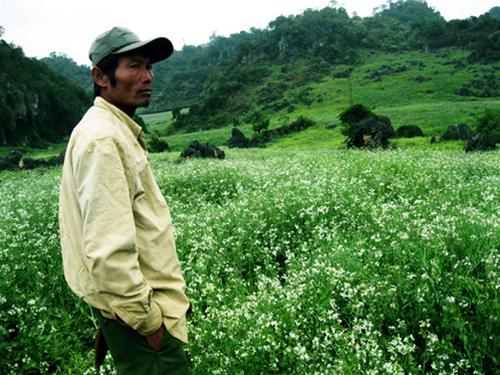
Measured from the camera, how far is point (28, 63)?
94.6 m

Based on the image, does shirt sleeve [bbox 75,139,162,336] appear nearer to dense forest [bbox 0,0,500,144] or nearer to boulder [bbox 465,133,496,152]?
boulder [bbox 465,133,496,152]

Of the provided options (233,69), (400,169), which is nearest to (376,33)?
(233,69)

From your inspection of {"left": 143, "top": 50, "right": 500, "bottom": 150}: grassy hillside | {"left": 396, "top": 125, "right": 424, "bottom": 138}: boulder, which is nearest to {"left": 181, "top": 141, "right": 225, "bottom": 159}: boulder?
{"left": 396, "top": 125, "right": 424, "bottom": 138}: boulder

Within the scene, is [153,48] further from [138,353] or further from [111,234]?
[138,353]

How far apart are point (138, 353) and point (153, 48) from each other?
6.79 ft

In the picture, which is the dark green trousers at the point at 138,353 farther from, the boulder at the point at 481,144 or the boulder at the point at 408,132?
the boulder at the point at 408,132

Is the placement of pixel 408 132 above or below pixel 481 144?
below

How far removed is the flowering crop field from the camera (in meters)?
4.21

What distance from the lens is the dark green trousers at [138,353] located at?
275 cm

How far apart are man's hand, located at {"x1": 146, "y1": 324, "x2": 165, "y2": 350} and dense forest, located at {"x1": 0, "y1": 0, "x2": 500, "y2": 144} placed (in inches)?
3294

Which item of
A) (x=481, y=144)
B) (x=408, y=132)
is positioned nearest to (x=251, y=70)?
(x=408, y=132)

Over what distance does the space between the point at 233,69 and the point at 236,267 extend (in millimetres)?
151969

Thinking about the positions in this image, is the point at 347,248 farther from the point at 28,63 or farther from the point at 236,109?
the point at 236,109

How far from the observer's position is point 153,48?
312 centimetres
